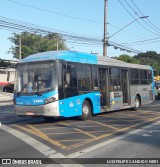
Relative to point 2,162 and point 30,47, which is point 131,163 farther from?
point 30,47

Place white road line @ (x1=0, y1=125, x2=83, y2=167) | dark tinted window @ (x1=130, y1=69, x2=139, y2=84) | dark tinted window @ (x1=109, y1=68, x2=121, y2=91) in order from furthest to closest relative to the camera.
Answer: dark tinted window @ (x1=130, y1=69, x2=139, y2=84) < dark tinted window @ (x1=109, y1=68, x2=121, y2=91) < white road line @ (x1=0, y1=125, x2=83, y2=167)

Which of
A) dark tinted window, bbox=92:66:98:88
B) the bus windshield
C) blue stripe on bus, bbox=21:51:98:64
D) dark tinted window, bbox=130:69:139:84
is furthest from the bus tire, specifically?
the bus windshield

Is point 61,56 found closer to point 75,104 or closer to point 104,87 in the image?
point 75,104

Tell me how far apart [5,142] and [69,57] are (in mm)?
5973

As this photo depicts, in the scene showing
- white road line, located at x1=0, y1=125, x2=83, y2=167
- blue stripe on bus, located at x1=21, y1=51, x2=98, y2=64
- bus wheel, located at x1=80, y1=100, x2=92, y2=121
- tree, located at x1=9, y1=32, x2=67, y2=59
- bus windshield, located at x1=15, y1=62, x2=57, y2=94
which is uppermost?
tree, located at x1=9, y1=32, x2=67, y2=59

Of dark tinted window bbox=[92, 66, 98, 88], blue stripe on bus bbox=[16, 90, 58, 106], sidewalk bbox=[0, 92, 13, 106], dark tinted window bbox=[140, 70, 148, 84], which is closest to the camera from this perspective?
blue stripe on bus bbox=[16, 90, 58, 106]

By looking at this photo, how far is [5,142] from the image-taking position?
10.4 metres

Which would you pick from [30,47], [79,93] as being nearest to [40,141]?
[79,93]

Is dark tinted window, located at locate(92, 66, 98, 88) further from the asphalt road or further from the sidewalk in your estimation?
the sidewalk

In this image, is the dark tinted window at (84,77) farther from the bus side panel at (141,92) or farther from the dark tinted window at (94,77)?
the bus side panel at (141,92)

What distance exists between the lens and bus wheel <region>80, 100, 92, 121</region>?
1609 centimetres

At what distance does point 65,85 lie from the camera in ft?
48.3

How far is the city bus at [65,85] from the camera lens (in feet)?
46.8

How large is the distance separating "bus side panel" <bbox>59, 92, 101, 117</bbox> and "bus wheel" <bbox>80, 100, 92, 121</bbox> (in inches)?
11.3
